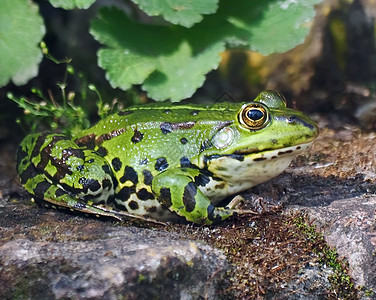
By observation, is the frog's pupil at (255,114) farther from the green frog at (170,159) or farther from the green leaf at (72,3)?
the green leaf at (72,3)

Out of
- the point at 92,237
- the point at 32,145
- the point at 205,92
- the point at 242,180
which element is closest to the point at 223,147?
the point at 242,180

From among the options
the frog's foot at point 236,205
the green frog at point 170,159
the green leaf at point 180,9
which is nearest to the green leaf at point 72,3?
the green leaf at point 180,9

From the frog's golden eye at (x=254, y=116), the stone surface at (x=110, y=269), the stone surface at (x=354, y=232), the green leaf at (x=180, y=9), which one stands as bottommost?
the stone surface at (x=110, y=269)

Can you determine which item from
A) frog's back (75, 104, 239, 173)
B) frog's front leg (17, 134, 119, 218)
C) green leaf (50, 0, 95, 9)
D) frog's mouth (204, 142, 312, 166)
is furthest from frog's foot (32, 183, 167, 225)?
green leaf (50, 0, 95, 9)

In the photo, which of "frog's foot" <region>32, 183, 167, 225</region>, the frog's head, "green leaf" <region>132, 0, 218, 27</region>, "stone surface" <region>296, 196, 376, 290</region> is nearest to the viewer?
"stone surface" <region>296, 196, 376, 290</region>

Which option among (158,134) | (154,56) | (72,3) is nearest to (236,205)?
(158,134)

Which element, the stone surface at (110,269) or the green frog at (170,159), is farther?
the green frog at (170,159)

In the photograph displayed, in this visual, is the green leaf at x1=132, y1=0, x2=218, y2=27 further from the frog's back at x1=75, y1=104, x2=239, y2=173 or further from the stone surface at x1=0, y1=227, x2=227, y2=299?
the stone surface at x1=0, y1=227, x2=227, y2=299
